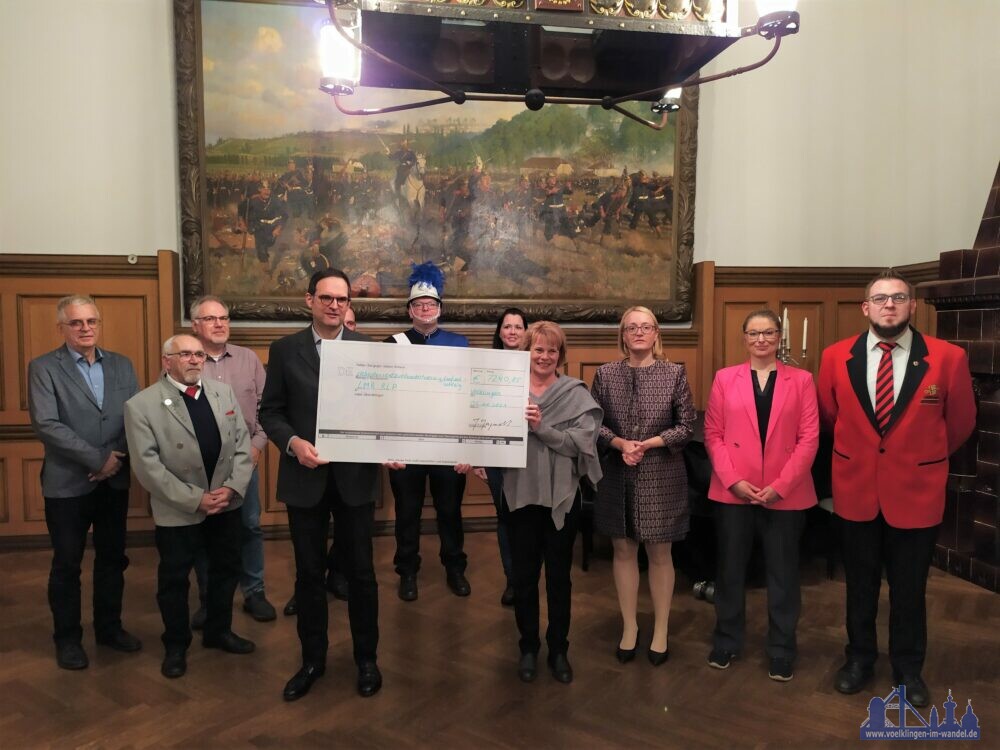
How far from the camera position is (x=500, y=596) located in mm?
4449

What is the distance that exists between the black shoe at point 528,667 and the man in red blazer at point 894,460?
52.9 inches

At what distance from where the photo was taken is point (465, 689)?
326 centimetres

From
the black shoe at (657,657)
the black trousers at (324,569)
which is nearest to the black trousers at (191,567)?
the black trousers at (324,569)

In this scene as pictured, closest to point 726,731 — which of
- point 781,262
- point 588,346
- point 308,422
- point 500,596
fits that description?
point 500,596

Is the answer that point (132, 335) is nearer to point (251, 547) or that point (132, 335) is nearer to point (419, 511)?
point (251, 547)

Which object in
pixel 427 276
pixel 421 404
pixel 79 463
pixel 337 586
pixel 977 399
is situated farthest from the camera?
pixel 977 399

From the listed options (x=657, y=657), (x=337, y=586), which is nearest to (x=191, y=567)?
(x=337, y=586)

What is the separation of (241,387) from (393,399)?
154 centimetres

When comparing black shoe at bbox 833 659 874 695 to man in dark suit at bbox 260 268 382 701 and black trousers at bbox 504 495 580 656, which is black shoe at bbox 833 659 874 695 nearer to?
black trousers at bbox 504 495 580 656

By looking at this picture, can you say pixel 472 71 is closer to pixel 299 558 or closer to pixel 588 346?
pixel 299 558

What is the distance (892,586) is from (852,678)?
445 millimetres

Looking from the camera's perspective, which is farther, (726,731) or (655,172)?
(655,172)

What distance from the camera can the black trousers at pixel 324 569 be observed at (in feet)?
10.2

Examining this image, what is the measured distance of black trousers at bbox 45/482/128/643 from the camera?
3.52m
